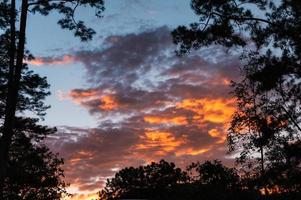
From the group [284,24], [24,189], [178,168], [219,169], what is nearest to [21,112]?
[24,189]

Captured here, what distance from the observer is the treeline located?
3978cm

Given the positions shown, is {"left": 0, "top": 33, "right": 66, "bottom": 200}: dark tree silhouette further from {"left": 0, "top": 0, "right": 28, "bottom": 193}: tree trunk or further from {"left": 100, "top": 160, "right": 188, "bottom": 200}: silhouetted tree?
{"left": 100, "top": 160, "right": 188, "bottom": 200}: silhouetted tree

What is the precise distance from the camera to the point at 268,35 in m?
21.5

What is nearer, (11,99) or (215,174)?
(11,99)

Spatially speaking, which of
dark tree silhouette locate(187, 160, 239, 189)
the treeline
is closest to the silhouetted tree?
the treeline

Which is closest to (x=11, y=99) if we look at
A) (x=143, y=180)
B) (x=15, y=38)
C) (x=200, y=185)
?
(x=15, y=38)

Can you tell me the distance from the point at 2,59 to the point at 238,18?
17.6 m

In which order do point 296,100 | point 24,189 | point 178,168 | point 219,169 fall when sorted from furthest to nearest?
point 178,168 → point 219,169 → point 24,189 → point 296,100

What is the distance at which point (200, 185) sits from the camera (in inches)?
2037

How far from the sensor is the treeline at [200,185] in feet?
131

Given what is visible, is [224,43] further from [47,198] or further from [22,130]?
[47,198]

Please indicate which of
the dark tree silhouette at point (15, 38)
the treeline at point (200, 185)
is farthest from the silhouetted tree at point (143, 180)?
the dark tree silhouette at point (15, 38)

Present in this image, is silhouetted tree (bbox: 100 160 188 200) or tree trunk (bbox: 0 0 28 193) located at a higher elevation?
silhouetted tree (bbox: 100 160 188 200)

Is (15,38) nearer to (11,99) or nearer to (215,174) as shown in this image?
(11,99)
